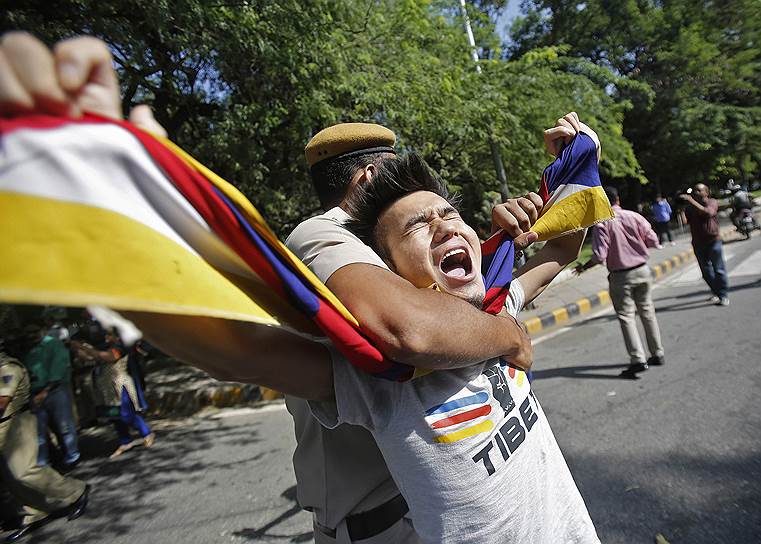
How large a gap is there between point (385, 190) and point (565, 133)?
2.29 ft

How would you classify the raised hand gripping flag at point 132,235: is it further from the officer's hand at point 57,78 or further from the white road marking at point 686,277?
the white road marking at point 686,277

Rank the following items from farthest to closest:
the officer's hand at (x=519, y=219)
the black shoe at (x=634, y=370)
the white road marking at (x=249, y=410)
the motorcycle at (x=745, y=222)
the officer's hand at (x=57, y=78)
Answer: the motorcycle at (x=745, y=222), the white road marking at (x=249, y=410), the black shoe at (x=634, y=370), the officer's hand at (x=519, y=219), the officer's hand at (x=57, y=78)

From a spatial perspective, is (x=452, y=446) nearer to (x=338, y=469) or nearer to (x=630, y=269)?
(x=338, y=469)

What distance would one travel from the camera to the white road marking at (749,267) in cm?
765

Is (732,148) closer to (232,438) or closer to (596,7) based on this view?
(596,7)

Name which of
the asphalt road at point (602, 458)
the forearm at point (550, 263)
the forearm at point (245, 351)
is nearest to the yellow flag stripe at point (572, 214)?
the forearm at point (550, 263)

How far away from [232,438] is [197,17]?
4.31 metres

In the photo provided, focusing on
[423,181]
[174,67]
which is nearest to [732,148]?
[174,67]

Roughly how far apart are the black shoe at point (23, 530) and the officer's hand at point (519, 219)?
14.6 ft

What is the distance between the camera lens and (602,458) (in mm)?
3105

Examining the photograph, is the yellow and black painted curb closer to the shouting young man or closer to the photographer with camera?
the photographer with camera

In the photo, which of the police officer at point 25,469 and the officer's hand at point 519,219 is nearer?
the officer's hand at point 519,219

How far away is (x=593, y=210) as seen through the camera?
139 centimetres

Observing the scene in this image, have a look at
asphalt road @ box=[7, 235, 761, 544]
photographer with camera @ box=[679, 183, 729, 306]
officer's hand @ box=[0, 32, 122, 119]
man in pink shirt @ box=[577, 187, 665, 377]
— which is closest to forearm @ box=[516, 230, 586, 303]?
officer's hand @ box=[0, 32, 122, 119]
